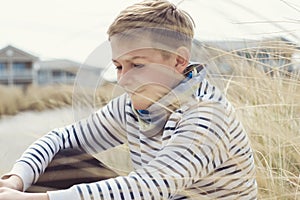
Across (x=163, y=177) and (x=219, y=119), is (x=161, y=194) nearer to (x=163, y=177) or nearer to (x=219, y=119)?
(x=163, y=177)

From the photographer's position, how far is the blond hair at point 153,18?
3.50ft

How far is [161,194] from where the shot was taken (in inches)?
37.0

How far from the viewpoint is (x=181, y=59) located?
1.06 metres

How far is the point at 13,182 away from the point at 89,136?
0.65 ft

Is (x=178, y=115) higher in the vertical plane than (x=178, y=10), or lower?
lower

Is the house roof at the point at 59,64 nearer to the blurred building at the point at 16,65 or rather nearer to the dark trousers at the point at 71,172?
the blurred building at the point at 16,65

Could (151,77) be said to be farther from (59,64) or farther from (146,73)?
(59,64)

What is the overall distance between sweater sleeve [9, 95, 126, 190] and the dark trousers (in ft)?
0.06

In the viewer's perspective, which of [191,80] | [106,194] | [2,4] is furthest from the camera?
[2,4]

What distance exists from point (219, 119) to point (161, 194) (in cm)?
15

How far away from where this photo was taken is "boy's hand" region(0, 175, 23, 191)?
108 cm

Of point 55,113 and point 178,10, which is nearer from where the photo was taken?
point 178,10

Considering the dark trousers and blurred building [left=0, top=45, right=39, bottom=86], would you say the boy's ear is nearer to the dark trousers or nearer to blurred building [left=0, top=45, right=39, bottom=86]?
the dark trousers

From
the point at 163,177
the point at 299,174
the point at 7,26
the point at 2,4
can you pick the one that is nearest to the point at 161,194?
the point at 163,177
